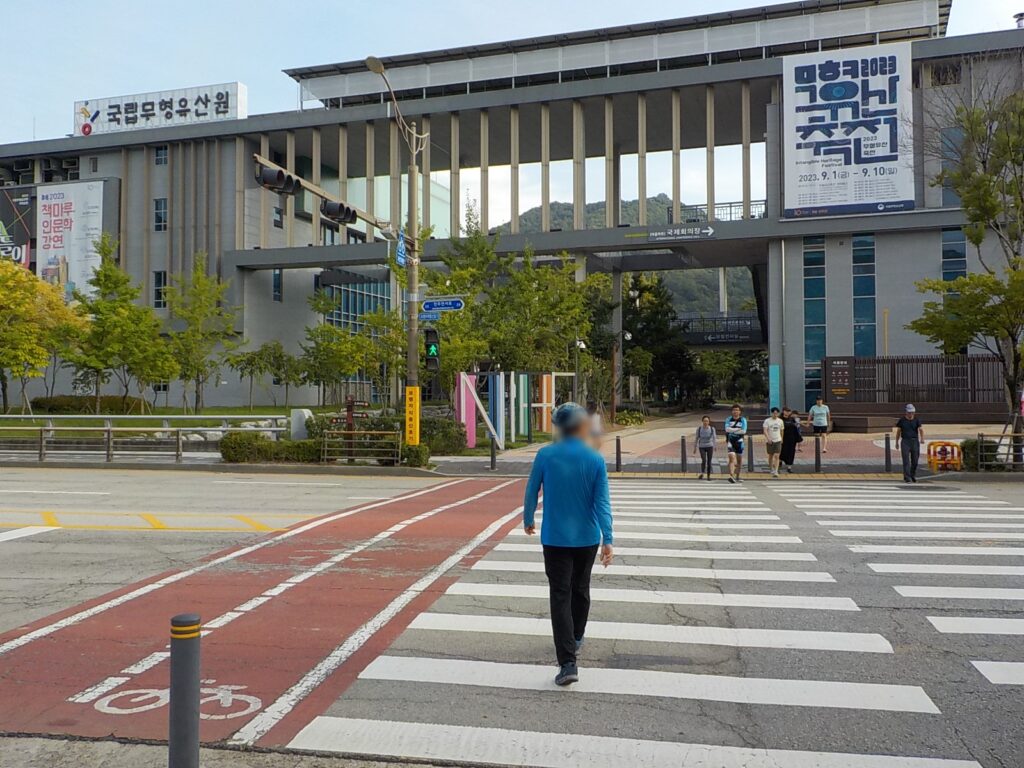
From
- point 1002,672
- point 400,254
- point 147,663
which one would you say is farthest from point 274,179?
point 1002,672

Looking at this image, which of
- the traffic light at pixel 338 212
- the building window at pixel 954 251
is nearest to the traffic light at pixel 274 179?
the traffic light at pixel 338 212

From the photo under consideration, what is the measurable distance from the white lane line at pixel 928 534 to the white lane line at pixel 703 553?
5.68 ft

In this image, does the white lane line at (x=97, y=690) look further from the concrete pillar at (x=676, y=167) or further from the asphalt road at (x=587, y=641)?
the concrete pillar at (x=676, y=167)

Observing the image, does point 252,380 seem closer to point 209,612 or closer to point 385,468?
point 385,468

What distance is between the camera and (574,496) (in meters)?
5.64

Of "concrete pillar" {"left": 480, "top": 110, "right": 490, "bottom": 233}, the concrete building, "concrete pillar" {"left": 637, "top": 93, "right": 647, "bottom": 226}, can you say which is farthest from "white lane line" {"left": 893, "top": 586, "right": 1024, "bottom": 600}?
"concrete pillar" {"left": 480, "top": 110, "right": 490, "bottom": 233}

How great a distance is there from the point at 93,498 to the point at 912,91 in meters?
39.2

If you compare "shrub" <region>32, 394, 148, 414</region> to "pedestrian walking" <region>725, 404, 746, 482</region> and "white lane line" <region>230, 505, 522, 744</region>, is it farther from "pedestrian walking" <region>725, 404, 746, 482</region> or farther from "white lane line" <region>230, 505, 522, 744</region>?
"white lane line" <region>230, 505, 522, 744</region>

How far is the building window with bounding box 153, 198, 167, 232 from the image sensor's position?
52812 millimetres

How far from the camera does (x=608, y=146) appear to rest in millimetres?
44844

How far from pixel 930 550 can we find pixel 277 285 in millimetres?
50336

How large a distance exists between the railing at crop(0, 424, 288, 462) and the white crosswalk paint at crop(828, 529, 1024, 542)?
1750cm

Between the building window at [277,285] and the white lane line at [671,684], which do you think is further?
the building window at [277,285]

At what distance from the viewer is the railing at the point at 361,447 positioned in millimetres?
22688
